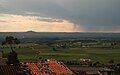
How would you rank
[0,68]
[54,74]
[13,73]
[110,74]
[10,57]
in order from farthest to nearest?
1. [10,57]
2. [110,74]
3. [0,68]
4. [13,73]
5. [54,74]

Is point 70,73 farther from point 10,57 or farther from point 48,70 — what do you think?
point 10,57

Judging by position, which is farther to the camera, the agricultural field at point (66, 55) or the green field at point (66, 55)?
the green field at point (66, 55)

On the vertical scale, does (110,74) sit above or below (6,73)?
below

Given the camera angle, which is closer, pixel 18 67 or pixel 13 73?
pixel 13 73

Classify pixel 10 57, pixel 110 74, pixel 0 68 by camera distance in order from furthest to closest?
pixel 10 57 < pixel 110 74 < pixel 0 68

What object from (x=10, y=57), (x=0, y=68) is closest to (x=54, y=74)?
(x=0, y=68)

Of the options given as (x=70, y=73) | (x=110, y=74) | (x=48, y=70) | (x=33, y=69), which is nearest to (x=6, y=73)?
(x=33, y=69)

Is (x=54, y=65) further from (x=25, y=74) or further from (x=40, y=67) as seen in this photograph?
(x=25, y=74)

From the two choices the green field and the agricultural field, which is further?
the green field

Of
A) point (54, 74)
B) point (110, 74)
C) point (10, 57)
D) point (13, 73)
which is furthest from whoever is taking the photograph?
point (10, 57)
